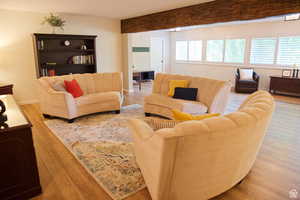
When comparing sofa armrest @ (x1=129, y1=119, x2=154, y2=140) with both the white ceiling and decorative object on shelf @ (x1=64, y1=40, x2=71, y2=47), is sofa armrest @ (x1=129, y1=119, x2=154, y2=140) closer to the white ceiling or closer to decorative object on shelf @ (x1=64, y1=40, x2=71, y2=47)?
the white ceiling

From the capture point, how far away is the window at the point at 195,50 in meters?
9.41

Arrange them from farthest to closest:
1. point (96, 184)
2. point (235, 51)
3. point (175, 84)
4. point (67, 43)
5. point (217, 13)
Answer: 1. point (235, 51)
2. point (67, 43)
3. point (175, 84)
4. point (217, 13)
5. point (96, 184)

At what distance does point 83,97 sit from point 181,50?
697cm

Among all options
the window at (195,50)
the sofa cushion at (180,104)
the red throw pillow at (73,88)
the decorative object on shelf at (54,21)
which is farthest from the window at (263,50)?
the decorative object on shelf at (54,21)

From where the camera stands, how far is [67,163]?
8.75ft

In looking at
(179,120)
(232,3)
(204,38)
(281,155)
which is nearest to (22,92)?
(179,120)

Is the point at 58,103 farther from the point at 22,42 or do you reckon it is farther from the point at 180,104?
the point at 22,42

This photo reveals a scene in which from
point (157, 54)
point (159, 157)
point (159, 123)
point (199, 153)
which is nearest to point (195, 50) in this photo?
point (157, 54)

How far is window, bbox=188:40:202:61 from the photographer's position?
9.41 metres

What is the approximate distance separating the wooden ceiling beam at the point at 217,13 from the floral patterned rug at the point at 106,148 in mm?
2514

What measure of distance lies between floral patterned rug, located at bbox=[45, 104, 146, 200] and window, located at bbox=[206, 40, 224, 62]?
5547 mm

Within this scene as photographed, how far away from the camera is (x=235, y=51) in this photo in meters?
8.20

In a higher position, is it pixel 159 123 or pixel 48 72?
pixel 48 72

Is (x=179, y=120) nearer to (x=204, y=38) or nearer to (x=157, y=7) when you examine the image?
(x=157, y=7)
